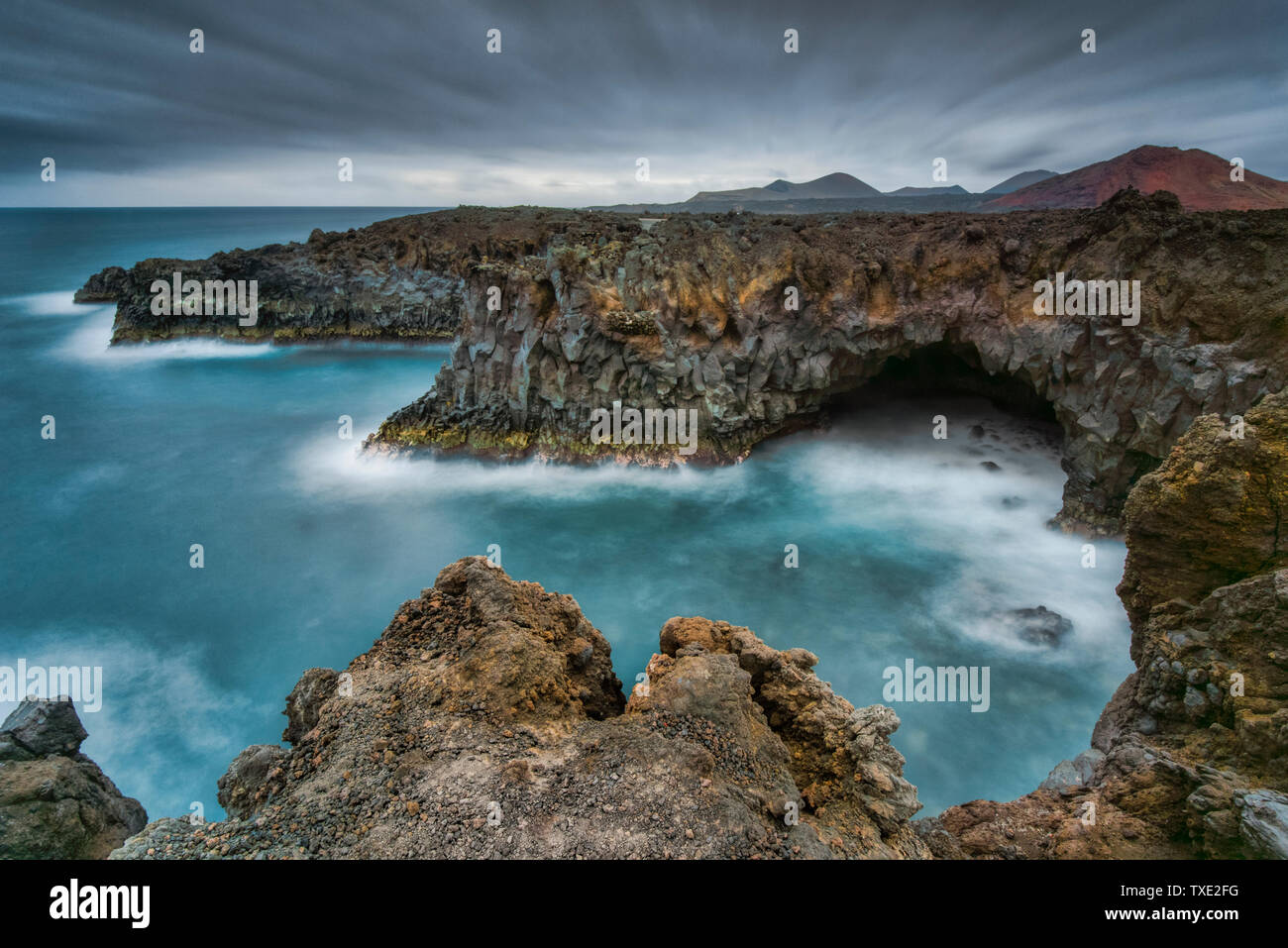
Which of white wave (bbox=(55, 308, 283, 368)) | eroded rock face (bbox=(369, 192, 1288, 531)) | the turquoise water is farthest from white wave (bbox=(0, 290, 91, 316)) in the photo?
eroded rock face (bbox=(369, 192, 1288, 531))

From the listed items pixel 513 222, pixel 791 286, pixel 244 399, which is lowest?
pixel 244 399

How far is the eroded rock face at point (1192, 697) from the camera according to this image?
788 cm

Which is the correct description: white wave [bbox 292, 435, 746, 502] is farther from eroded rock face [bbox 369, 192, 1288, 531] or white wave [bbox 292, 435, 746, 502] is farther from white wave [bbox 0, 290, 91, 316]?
white wave [bbox 0, 290, 91, 316]

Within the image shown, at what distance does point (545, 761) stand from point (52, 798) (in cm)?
661

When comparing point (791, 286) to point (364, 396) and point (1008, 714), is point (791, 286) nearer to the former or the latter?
point (1008, 714)

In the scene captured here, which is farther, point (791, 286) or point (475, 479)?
point (475, 479)

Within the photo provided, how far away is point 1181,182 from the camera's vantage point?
96.6 ft

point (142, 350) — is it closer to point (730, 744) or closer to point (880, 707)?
point (730, 744)

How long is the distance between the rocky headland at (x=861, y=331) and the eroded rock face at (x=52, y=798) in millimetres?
21023

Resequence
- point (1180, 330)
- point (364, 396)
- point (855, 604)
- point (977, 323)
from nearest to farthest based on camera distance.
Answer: point (1180, 330) → point (855, 604) → point (977, 323) → point (364, 396)

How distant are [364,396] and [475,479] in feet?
58.6

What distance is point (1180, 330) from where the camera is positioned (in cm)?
1872

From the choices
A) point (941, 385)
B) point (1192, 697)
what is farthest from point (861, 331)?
point (1192, 697)
